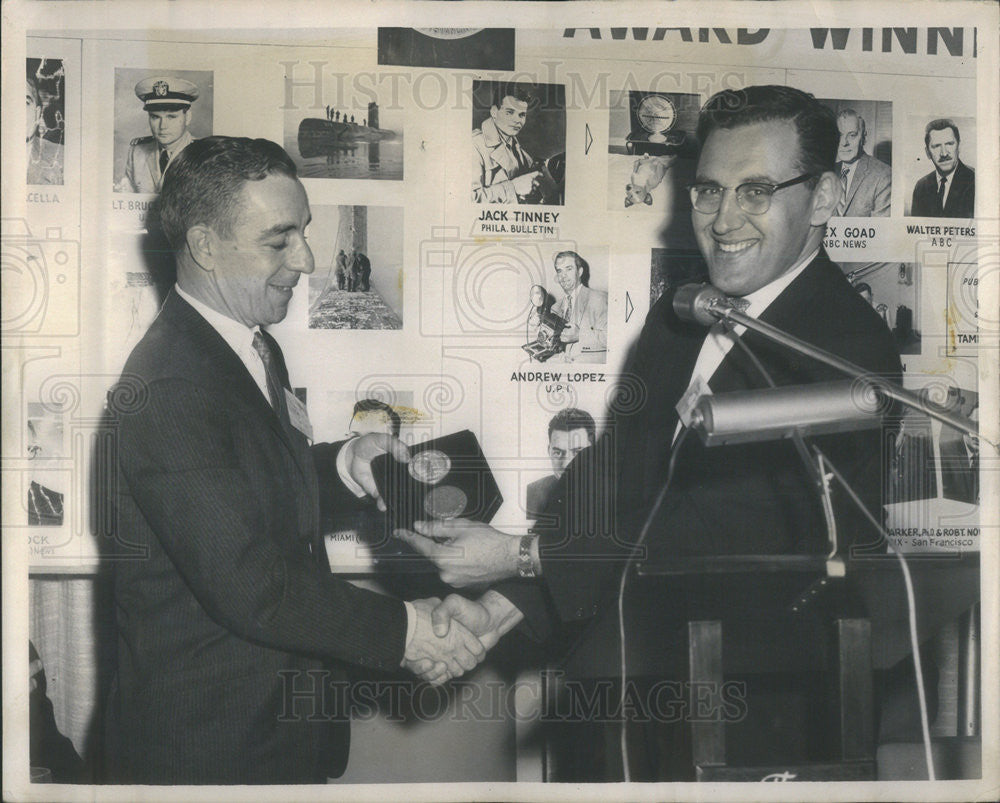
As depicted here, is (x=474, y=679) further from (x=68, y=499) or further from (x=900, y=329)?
(x=900, y=329)

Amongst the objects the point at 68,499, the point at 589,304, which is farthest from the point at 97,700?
the point at 589,304

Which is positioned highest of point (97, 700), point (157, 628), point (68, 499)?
point (68, 499)

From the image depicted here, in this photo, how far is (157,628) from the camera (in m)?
1.13

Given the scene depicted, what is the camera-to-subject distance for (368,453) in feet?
3.84

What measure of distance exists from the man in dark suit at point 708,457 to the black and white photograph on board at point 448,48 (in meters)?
0.29

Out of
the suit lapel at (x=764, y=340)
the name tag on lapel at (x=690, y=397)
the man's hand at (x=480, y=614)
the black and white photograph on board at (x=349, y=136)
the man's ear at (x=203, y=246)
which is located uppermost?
the black and white photograph on board at (x=349, y=136)

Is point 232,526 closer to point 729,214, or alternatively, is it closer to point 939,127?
point 729,214

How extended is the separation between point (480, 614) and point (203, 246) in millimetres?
603

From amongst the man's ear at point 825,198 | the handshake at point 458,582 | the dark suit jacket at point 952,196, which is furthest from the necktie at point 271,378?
the dark suit jacket at point 952,196

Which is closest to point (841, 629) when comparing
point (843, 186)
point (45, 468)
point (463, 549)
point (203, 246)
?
point (463, 549)

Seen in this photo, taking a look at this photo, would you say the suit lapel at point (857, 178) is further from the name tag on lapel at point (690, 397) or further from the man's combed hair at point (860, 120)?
the name tag on lapel at point (690, 397)

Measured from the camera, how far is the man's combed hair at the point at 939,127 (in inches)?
47.6

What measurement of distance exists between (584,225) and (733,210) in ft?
0.65

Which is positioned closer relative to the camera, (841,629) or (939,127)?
(841,629)
